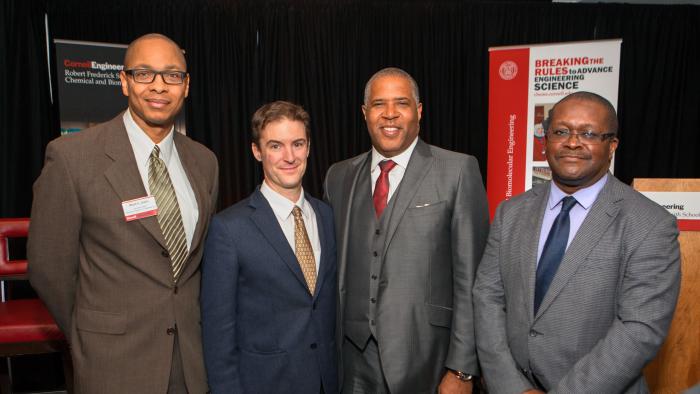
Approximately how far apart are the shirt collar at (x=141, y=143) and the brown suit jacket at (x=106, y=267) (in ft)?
0.16

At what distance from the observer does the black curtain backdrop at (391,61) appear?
5336 mm

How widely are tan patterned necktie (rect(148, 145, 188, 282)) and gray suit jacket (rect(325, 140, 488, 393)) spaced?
67 cm

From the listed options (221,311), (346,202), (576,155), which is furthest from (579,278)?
(221,311)

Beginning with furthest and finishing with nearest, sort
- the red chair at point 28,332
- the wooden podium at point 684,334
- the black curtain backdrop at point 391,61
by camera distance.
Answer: the black curtain backdrop at point 391,61 < the wooden podium at point 684,334 < the red chair at point 28,332

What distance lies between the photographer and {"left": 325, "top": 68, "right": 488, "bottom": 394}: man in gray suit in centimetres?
196

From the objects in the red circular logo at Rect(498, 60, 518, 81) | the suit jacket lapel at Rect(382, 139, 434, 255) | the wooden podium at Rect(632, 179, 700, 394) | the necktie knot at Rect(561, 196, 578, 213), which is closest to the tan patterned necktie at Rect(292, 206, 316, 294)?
the suit jacket lapel at Rect(382, 139, 434, 255)

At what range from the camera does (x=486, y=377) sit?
1822mm

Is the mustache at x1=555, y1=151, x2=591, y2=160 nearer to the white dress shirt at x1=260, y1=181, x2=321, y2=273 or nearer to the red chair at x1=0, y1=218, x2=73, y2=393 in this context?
the white dress shirt at x1=260, y1=181, x2=321, y2=273

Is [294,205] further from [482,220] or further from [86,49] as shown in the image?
[86,49]

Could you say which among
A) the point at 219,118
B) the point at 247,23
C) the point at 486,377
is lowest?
the point at 486,377

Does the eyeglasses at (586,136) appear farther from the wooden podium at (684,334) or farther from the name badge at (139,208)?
the name badge at (139,208)

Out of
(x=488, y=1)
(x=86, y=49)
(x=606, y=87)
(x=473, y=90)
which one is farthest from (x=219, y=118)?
(x=606, y=87)

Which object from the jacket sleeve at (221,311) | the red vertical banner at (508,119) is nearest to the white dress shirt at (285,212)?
the jacket sleeve at (221,311)

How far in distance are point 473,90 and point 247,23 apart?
8.99 feet
